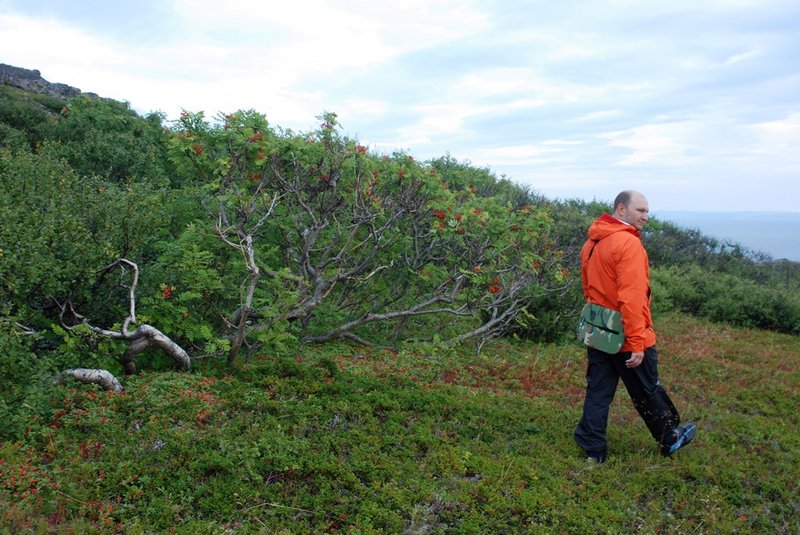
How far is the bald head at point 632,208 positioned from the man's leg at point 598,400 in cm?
112

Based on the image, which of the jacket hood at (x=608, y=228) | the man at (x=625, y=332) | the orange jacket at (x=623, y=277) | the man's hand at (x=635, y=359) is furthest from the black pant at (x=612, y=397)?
the jacket hood at (x=608, y=228)

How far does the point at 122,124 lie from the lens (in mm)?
14164

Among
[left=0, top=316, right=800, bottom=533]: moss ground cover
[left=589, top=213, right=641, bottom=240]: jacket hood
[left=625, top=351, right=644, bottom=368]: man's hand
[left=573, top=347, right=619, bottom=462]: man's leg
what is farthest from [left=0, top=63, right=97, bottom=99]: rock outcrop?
[left=625, top=351, right=644, bottom=368]: man's hand

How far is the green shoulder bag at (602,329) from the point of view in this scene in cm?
486

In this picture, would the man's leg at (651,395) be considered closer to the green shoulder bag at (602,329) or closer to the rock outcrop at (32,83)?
the green shoulder bag at (602,329)

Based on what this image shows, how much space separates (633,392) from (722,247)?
1803cm

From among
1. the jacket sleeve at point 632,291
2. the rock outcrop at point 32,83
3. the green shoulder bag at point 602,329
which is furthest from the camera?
the rock outcrop at point 32,83

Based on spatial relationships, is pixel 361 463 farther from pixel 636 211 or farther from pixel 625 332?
pixel 636 211

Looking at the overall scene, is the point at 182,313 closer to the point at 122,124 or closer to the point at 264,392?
the point at 264,392

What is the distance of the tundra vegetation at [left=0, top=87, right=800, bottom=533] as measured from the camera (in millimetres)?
4219

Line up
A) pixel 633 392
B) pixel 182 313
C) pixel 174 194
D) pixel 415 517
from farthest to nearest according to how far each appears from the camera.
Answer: pixel 174 194 < pixel 182 313 < pixel 633 392 < pixel 415 517

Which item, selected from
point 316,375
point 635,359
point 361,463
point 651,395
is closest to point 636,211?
point 635,359

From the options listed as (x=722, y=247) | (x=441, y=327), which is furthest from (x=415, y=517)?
(x=722, y=247)

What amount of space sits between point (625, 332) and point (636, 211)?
988 millimetres
